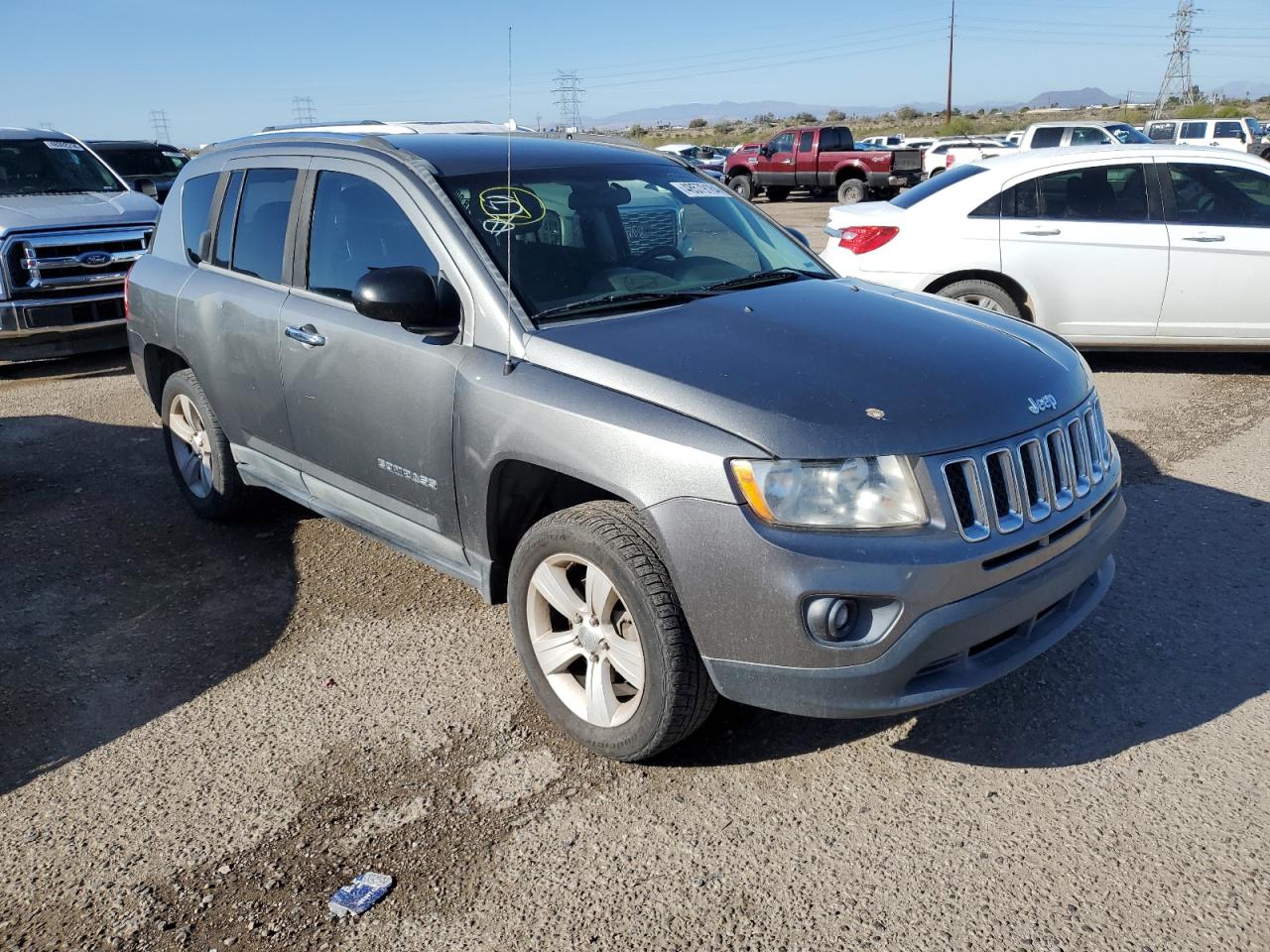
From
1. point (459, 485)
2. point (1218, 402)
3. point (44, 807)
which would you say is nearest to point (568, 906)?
point (459, 485)

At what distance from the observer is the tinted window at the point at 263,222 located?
4363 millimetres

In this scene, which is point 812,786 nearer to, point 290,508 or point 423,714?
point 423,714

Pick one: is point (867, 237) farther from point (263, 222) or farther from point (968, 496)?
Result: point (968, 496)

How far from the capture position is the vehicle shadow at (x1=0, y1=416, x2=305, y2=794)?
3.69 meters

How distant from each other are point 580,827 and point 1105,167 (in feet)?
21.7

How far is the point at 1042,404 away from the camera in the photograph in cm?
312

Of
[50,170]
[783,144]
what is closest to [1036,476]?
[50,170]

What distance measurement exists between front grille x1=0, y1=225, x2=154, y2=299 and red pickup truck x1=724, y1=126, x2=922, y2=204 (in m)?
19.6

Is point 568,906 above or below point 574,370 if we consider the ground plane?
below

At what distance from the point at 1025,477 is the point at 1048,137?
23.1m

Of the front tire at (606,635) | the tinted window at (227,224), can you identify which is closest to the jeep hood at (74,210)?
the tinted window at (227,224)

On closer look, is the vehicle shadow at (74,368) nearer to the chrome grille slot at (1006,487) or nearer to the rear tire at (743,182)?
the chrome grille slot at (1006,487)

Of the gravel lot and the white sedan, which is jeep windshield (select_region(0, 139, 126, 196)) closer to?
the gravel lot

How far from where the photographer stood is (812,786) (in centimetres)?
314
